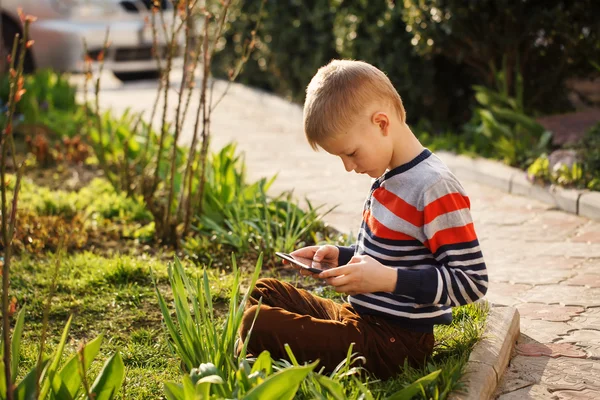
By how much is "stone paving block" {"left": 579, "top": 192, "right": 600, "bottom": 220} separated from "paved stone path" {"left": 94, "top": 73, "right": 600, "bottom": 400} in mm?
62

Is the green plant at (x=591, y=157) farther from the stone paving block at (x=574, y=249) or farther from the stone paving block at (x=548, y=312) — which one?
the stone paving block at (x=548, y=312)

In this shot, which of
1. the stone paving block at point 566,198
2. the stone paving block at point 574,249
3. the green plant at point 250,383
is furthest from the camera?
the stone paving block at point 566,198

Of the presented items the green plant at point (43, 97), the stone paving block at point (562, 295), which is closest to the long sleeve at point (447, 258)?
the stone paving block at point (562, 295)

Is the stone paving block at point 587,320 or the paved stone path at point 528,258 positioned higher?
the stone paving block at point 587,320

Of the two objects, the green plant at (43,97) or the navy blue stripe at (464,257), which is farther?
the green plant at (43,97)

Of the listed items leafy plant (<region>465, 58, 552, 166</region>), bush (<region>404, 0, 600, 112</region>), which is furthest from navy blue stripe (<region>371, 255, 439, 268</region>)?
bush (<region>404, 0, 600, 112</region>)

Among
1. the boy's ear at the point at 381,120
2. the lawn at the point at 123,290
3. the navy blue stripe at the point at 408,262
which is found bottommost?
the lawn at the point at 123,290

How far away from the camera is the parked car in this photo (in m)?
10.4

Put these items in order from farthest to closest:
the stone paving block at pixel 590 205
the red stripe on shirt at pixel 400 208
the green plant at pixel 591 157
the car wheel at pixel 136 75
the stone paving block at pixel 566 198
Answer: the car wheel at pixel 136 75
the green plant at pixel 591 157
the stone paving block at pixel 566 198
the stone paving block at pixel 590 205
the red stripe on shirt at pixel 400 208

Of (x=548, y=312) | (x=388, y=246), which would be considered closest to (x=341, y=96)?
(x=388, y=246)

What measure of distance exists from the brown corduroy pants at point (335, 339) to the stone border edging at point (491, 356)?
7.1 inches

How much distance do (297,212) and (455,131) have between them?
12.7 ft

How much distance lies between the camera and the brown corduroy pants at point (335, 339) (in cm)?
283

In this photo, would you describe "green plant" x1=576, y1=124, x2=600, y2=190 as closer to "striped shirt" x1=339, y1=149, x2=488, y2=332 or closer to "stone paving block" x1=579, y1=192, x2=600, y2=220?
"stone paving block" x1=579, y1=192, x2=600, y2=220
